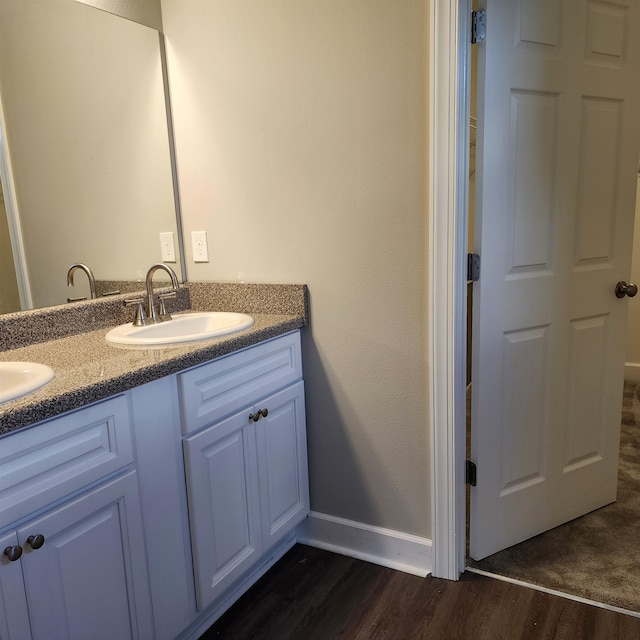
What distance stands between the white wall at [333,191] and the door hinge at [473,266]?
6.3 inches

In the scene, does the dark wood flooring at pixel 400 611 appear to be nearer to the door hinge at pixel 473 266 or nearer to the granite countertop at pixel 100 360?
the granite countertop at pixel 100 360

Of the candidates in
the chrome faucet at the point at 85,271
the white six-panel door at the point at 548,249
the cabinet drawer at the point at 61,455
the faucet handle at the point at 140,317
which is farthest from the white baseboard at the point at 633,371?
the cabinet drawer at the point at 61,455

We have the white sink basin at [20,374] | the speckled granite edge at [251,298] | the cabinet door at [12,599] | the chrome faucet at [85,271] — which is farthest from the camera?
the speckled granite edge at [251,298]

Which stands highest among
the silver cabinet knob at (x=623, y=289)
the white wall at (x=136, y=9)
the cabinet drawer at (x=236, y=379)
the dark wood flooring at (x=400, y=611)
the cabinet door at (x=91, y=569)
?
the white wall at (x=136, y=9)

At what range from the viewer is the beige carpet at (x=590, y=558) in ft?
5.53

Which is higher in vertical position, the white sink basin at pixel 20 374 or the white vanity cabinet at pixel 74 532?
the white sink basin at pixel 20 374

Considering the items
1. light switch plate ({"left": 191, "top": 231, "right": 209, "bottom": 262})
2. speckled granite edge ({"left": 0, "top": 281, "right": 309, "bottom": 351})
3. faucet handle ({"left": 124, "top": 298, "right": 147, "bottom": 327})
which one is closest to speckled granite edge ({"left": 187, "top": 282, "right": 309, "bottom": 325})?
speckled granite edge ({"left": 0, "top": 281, "right": 309, "bottom": 351})

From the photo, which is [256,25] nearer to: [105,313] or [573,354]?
[105,313]

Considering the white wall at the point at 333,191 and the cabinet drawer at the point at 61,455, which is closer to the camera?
the cabinet drawer at the point at 61,455

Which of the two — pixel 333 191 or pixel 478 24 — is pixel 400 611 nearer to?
pixel 333 191

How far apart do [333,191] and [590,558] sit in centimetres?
153

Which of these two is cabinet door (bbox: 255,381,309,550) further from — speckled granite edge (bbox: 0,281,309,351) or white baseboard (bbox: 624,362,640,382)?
white baseboard (bbox: 624,362,640,382)

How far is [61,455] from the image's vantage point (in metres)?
1.10

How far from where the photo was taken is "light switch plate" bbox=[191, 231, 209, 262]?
2043 mm
